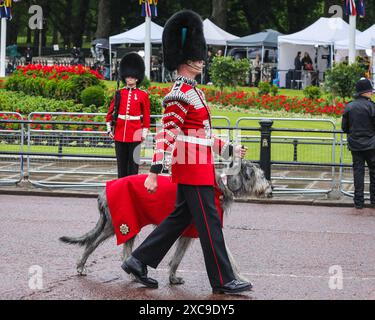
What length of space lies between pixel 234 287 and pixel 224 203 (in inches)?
27.8

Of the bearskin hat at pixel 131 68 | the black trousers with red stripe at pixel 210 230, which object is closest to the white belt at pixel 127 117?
the bearskin hat at pixel 131 68

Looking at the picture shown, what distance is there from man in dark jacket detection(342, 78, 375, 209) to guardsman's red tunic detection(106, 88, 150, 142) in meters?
2.93

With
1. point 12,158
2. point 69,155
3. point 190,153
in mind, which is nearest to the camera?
point 190,153

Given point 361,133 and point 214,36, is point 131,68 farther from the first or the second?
point 214,36

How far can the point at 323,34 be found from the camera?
3759 cm

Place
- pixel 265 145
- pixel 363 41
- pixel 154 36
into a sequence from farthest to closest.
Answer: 1. pixel 154 36
2. pixel 363 41
3. pixel 265 145

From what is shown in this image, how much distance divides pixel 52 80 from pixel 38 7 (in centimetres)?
3313

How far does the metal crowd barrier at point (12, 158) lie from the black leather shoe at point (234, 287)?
8.45 metres

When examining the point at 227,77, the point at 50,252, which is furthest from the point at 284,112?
the point at 50,252

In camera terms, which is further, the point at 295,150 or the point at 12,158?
the point at 12,158

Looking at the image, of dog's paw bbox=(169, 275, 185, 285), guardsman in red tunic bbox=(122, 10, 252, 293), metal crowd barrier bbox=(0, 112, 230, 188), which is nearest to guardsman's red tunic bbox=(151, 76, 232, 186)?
guardsman in red tunic bbox=(122, 10, 252, 293)

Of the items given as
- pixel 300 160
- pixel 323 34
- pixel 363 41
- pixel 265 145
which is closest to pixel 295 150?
pixel 300 160

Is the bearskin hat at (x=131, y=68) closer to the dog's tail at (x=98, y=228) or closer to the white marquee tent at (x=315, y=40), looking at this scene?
the dog's tail at (x=98, y=228)
